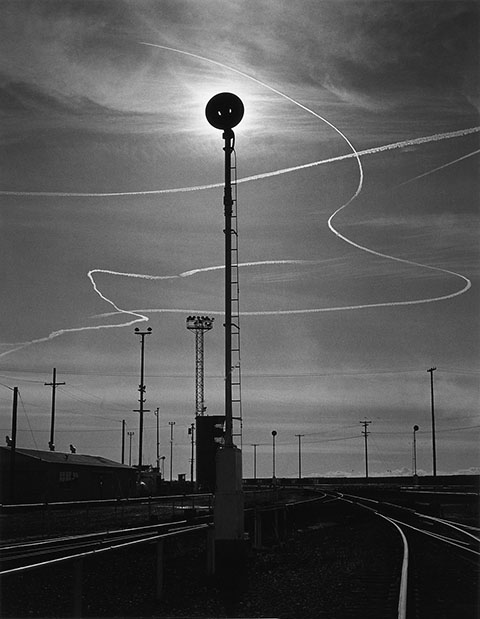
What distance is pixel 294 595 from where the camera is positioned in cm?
1488

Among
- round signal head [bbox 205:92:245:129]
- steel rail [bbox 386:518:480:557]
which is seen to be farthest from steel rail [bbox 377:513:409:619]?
round signal head [bbox 205:92:245:129]

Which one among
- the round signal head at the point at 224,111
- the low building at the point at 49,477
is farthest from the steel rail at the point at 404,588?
the low building at the point at 49,477

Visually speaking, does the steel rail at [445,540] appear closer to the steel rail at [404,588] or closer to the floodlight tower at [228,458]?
the steel rail at [404,588]

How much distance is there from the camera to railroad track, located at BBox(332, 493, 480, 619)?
13.5 metres

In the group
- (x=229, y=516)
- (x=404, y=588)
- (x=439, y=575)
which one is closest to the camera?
(x=404, y=588)

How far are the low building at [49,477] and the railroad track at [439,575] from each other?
36892mm

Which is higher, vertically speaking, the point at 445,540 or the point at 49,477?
the point at 49,477

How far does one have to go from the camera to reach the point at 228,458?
18.8 meters

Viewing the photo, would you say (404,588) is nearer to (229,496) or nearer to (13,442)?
(229,496)

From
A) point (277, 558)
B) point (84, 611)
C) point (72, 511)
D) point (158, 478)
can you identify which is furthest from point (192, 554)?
point (158, 478)

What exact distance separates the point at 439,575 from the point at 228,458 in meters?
5.23

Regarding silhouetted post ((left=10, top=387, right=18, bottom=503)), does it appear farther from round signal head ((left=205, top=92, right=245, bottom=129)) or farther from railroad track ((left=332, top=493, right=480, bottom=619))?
round signal head ((left=205, top=92, right=245, bottom=129))

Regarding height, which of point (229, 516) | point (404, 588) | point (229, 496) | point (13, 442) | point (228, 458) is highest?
point (13, 442)

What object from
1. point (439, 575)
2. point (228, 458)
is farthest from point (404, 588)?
point (228, 458)
